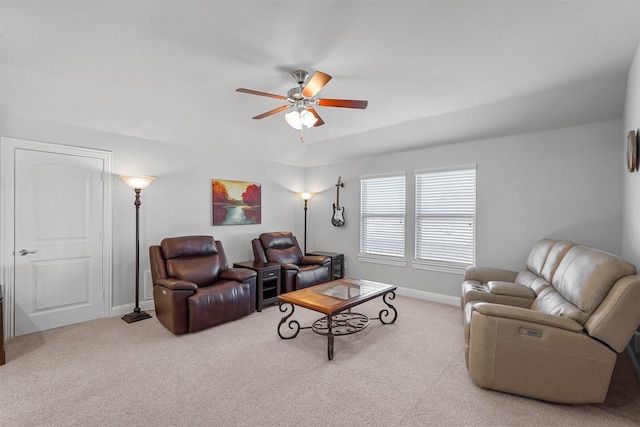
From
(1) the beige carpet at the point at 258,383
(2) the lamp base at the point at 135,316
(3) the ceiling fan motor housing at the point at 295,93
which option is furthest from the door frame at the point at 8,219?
(3) the ceiling fan motor housing at the point at 295,93

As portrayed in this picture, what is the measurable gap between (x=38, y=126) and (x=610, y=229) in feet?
22.0

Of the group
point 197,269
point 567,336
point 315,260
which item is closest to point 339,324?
point 315,260

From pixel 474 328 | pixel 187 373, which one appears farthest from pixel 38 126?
pixel 474 328

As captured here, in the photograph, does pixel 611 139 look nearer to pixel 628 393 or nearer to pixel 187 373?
pixel 628 393

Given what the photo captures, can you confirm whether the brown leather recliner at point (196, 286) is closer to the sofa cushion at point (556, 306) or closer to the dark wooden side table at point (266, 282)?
the dark wooden side table at point (266, 282)

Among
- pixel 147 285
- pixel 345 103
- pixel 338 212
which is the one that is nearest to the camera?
pixel 345 103

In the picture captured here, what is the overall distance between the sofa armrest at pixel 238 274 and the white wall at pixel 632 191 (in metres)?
3.98

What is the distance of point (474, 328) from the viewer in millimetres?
2400

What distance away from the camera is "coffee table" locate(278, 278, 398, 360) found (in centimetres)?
303

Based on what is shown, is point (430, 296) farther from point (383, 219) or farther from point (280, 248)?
point (280, 248)

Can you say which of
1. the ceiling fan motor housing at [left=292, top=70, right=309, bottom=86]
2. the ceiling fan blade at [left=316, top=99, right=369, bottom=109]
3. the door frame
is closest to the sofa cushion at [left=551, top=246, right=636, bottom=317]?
the ceiling fan blade at [left=316, top=99, right=369, bottom=109]

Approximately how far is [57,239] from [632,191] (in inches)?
239

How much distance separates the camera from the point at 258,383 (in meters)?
2.48

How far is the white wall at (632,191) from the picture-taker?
95.9 inches
